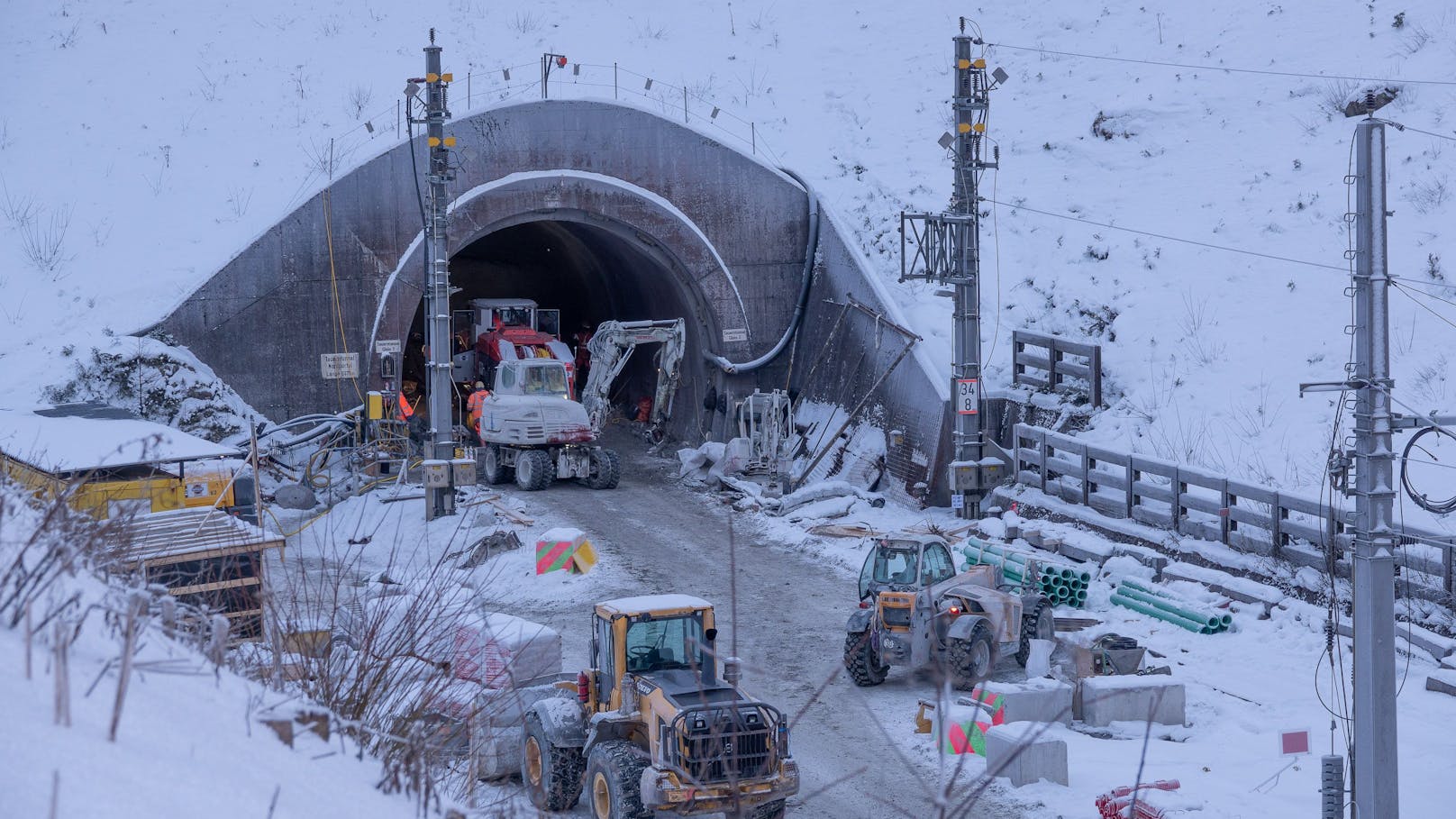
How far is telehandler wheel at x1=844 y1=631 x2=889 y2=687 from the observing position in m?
14.1

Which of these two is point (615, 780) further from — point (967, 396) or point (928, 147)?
point (928, 147)

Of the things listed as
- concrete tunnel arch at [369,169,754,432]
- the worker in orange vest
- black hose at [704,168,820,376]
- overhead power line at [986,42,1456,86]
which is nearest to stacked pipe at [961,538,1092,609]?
black hose at [704,168,820,376]

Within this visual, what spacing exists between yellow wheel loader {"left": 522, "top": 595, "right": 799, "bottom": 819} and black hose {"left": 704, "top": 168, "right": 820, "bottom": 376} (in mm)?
16146

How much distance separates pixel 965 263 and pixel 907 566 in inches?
289

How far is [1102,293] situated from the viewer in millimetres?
24781

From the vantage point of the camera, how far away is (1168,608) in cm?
1605

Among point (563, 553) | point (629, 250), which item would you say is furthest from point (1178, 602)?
point (629, 250)

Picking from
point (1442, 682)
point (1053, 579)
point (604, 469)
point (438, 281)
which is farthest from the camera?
point (604, 469)

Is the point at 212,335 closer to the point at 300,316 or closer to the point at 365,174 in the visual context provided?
the point at 300,316

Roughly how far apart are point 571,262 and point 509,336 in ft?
28.6

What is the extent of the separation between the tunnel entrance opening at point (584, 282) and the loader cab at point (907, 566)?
1374cm

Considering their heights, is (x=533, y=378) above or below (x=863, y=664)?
above

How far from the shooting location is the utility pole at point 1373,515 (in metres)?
9.34

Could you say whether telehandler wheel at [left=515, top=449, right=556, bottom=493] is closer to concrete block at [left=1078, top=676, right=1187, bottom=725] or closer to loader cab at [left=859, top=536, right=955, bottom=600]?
loader cab at [left=859, top=536, right=955, bottom=600]
